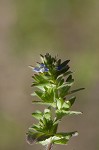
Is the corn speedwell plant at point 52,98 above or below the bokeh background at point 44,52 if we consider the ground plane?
below

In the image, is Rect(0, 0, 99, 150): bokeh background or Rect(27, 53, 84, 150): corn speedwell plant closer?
Rect(27, 53, 84, 150): corn speedwell plant

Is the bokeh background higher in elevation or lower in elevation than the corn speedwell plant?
higher

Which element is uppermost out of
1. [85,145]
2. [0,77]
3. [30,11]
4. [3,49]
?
[30,11]

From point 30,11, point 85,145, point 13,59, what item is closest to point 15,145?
point 85,145

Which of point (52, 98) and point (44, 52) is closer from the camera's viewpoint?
point (52, 98)

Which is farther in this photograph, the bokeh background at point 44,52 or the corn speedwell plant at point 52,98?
the bokeh background at point 44,52

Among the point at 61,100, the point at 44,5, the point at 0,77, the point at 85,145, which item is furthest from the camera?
the point at 44,5

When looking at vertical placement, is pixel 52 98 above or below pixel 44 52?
below

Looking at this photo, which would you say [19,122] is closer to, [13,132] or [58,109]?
[13,132]
